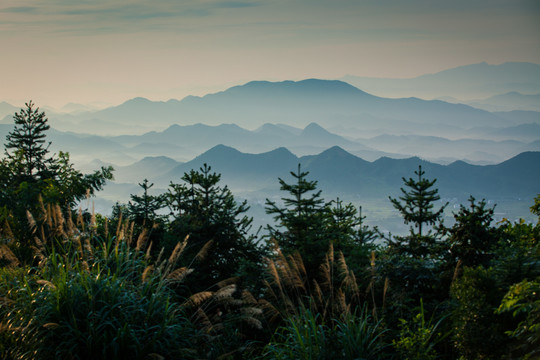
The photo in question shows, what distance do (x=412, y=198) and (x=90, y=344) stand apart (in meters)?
9.88

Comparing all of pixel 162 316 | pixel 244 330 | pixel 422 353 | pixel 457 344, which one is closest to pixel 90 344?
pixel 162 316

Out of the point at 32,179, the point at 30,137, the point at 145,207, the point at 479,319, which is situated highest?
the point at 30,137

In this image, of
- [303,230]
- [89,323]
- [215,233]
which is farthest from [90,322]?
[215,233]

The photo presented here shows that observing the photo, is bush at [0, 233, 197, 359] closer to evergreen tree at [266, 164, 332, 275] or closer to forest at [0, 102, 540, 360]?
forest at [0, 102, 540, 360]

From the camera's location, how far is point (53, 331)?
3785 millimetres

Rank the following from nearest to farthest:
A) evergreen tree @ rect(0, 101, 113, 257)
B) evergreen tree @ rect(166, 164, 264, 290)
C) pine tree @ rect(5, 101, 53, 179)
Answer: evergreen tree @ rect(166, 164, 264, 290)
evergreen tree @ rect(0, 101, 113, 257)
pine tree @ rect(5, 101, 53, 179)

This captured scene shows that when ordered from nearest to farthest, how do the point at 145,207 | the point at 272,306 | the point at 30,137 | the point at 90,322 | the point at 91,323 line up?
the point at 91,323 → the point at 90,322 → the point at 272,306 → the point at 145,207 → the point at 30,137

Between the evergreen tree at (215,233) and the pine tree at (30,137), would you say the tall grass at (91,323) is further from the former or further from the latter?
the pine tree at (30,137)

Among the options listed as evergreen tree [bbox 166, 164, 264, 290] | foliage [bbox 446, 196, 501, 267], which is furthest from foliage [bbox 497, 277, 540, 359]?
evergreen tree [bbox 166, 164, 264, 290]

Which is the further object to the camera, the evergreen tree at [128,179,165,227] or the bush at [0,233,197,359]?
the evergreen tree at [128,179,165,227]

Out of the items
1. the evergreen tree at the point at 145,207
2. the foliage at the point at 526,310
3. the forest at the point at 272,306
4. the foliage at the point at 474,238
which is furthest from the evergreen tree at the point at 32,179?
the foliage at the point at 526,310

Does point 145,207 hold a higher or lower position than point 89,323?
higher

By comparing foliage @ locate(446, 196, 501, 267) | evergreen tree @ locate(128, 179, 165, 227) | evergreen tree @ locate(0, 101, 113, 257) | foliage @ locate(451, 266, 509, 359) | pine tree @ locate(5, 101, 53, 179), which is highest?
pine tree @ locate(5, 101, 53, 179)

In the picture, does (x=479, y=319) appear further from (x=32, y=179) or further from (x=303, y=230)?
(x=32, y=179)
